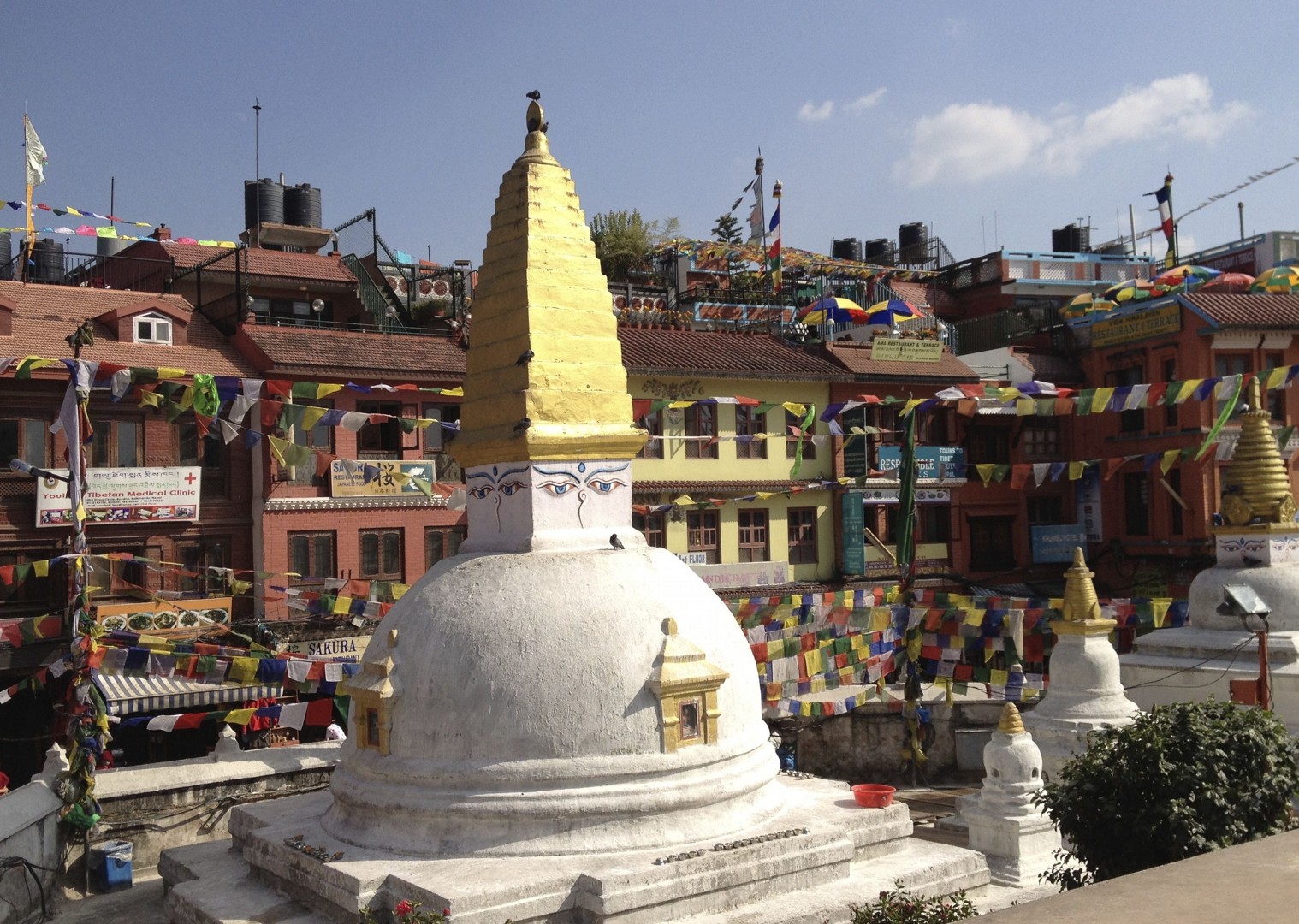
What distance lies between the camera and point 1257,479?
22031 mm

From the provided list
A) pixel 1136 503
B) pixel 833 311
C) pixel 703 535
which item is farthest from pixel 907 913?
pixel 1136 503

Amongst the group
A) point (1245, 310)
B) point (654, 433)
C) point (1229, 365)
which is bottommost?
point (654, 433)

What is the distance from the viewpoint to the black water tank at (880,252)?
5425 cm

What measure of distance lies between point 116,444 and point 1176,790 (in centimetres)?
2308

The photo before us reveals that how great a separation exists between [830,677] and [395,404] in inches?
519

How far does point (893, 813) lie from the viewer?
14.1 meters

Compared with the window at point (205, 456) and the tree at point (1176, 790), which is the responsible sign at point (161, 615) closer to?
the window at point (205, 456)

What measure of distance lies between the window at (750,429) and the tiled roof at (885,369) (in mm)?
3735

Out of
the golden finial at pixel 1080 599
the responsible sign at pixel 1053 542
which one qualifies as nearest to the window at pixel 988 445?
the responsible sign at pixel 1053 542

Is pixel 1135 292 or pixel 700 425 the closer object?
pixel 700 425

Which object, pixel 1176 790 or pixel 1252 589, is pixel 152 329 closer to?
pixel 1252 589

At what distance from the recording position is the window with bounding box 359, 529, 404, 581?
2911 centimetres

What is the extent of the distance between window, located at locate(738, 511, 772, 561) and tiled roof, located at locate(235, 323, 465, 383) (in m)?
9.77

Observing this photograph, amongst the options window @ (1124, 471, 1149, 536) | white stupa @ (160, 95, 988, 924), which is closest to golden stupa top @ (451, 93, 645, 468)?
white stupa @ (160, 95, 988, 924)
